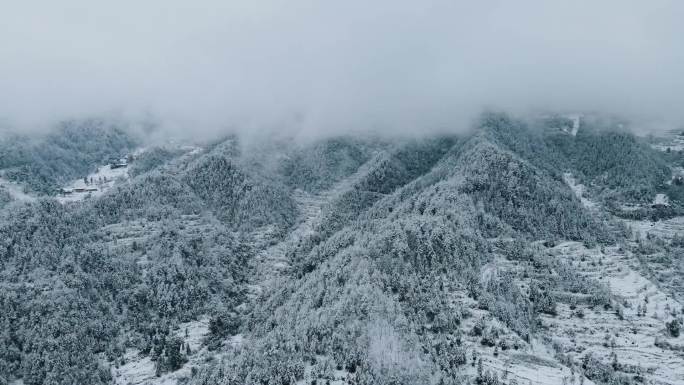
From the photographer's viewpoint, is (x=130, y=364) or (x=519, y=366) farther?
(x=130, y=364)

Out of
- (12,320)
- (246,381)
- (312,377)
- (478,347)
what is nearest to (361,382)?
(312,377)

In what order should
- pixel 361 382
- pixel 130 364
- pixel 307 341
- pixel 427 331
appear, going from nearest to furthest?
1. pixel 361 382
2. pixel 307 341
3. pixel 427 331
4. pixel 130 364

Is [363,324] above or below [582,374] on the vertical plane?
above

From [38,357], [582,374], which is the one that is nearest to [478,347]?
[582,374]

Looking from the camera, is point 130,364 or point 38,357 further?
point 130,364

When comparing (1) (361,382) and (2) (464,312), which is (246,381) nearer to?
(1) (361,382)

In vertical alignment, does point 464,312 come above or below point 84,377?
above

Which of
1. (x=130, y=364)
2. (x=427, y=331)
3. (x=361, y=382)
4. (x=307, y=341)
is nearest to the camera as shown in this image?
(x=361, y=382)

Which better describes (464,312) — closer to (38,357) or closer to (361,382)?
(361,382)

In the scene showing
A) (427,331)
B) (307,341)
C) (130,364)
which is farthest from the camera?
(130,364)
